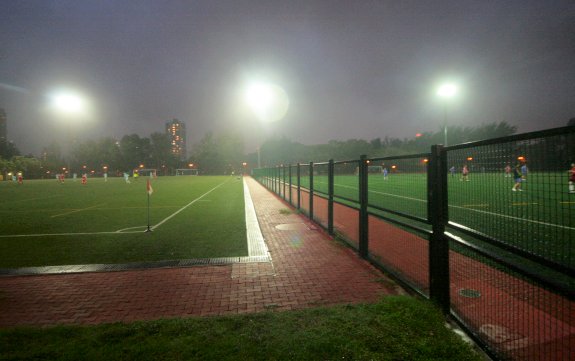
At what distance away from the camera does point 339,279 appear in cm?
512

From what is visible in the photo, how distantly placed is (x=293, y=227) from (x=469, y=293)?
583 centimetres

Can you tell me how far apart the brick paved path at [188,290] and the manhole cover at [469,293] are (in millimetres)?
874

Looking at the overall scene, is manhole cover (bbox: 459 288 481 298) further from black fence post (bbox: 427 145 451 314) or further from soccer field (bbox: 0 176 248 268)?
soccer field (bbox: 0 176 248 268)

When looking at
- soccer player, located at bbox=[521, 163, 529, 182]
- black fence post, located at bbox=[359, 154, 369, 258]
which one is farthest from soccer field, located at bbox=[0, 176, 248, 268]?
soccer player, located at bbox=[521, 163, 529, 182]

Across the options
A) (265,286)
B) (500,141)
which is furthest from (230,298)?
(500,141)

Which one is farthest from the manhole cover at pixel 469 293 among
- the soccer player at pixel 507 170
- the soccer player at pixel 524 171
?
the soccer player at pixel 524 171

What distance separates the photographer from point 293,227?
962cm

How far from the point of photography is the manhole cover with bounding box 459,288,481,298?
4.13 metres

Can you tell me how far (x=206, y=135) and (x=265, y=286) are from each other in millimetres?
122453

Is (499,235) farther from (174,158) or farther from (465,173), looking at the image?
(174,158)

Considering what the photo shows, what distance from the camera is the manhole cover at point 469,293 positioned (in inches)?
163

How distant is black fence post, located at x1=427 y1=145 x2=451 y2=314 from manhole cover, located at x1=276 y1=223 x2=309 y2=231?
5.56 metres

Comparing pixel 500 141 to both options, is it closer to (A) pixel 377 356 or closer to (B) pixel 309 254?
(A) pixel 377 356

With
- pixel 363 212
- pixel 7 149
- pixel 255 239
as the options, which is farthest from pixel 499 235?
pixel 7 149
